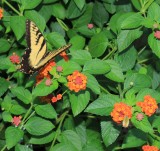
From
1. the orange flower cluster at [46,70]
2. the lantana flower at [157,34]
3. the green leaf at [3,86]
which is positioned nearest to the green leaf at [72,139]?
the orange flower cluster at [46,70]

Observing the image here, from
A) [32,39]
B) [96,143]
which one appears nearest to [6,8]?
[32,39]

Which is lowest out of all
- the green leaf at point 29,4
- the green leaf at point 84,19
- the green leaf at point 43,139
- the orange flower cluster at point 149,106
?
the green leaf at point 43,139

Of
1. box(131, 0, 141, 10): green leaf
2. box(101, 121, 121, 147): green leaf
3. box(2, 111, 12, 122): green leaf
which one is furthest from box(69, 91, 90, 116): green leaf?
box(131, 0, 141, 10): green leaf

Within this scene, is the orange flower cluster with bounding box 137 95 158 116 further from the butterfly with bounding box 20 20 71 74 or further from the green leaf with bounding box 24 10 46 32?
the green leaf with bounding box 24 10 46 32

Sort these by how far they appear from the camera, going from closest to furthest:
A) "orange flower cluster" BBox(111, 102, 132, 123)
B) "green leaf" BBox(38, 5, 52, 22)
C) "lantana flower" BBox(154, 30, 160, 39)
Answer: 1. "orange flower cluster" BBox(111, 102, 132, 123)
2. "lantana flower" BBox(154, 30, 160, 39)
3. "green leaf" BBox(38, 5, 52, 22)

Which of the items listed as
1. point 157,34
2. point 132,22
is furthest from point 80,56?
point 157,34

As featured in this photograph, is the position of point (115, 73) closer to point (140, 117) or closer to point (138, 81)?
point (138, 81)

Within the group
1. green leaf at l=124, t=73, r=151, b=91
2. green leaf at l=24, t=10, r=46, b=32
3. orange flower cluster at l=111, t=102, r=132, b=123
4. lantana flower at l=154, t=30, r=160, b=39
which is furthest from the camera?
green leaf at l=24, t=10, r=46, b=32

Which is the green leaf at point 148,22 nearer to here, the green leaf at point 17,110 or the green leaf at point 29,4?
the green leaf at point 29,4
